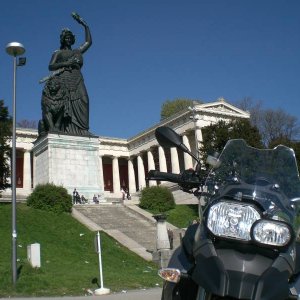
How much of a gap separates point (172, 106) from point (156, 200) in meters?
47.0

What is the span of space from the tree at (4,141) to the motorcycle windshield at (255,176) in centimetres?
3324

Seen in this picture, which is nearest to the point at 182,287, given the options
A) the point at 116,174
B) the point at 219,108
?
the point at 219,108

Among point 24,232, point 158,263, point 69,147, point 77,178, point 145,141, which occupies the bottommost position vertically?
point 158,263

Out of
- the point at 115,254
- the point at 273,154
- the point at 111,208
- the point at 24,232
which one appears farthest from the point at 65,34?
the point at 273,154

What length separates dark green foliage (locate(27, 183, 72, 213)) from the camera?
2662 cm

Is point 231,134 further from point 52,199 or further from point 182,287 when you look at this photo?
point 182,287

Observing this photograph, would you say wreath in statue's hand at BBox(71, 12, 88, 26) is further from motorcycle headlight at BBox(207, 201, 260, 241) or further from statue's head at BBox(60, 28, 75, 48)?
motorcycle headlight at BBox(207, 201, 260, 241)

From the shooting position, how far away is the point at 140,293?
10977 millimetres

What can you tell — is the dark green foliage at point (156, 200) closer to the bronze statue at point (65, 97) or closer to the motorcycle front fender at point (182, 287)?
the bronze statue at point (65, 97)

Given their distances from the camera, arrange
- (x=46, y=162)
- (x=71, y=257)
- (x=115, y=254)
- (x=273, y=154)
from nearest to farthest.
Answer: (x=273, y=154) < (x=71, y=257) < (x=115, y=254) < (x=46, y=162)

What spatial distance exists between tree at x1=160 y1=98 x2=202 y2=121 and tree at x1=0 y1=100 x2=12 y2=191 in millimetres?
40778

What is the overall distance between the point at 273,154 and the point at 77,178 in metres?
27.2

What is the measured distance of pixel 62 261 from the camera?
17.0 m

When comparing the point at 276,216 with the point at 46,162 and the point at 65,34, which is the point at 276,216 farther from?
the point at 65,34
